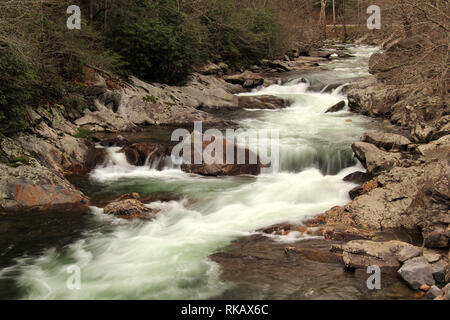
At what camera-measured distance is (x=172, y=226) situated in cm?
837

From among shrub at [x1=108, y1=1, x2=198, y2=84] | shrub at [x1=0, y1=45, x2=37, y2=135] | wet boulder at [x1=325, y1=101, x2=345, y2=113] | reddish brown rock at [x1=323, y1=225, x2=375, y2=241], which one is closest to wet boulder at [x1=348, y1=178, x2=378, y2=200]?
reddish brown rock at [x1=323, y1=225, x2=375, y2=241]


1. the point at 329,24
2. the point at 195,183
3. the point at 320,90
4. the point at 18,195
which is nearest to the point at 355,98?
the point at 320,90

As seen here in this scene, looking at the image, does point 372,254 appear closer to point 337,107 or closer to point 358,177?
point 358,177

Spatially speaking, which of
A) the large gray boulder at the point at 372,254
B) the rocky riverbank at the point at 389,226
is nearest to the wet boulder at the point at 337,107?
the rocky riverbank at the point at 389,226

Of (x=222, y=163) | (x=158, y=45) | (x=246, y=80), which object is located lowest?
(x=222, y=163)

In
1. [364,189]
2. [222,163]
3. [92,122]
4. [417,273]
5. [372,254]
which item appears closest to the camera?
[417,273]

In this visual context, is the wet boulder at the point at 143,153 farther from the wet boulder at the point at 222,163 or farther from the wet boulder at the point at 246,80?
the wet boulder at the point at 246,80

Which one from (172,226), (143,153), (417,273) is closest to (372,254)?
(417,273)

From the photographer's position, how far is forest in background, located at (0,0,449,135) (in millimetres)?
10508

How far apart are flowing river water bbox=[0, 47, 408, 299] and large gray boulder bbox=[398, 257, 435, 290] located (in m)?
2.32

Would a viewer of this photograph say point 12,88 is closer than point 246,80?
Yes

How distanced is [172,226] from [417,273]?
14.4 feet

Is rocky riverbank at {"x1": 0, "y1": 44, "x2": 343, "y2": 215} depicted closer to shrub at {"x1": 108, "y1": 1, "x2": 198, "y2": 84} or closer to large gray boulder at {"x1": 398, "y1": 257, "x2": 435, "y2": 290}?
shrub at {"x1": 108, "y1": 1, "x2": 198, "y2": 84}

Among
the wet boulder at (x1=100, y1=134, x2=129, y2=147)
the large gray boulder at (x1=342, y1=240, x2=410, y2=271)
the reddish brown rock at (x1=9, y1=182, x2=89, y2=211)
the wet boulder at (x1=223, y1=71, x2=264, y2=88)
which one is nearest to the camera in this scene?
the large gray boulder at (x1=342, y1=240, x2=410, y2=271)
